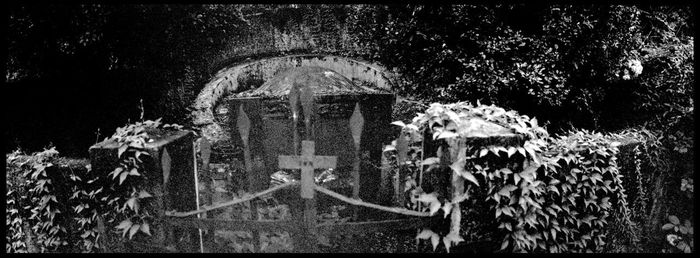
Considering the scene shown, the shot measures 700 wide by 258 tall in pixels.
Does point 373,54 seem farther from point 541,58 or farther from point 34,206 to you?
point 34,206

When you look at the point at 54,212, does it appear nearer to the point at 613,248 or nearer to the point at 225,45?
the point at 225,45

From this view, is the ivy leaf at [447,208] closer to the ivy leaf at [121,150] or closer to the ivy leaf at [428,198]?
the ivy leaf at [428,198]

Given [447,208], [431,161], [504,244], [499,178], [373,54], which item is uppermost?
[373,54]

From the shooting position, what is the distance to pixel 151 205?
222 centimetres

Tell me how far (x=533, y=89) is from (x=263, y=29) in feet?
10.7

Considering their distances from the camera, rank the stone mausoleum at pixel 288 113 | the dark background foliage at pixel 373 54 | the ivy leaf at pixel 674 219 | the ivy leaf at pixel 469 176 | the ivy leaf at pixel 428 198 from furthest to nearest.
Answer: the stone mausoleum at pixel 288 113, the dark background foliage at pixel 373 54, the ivy leaf at pixel 674 219, the ivy leaf at pixel 428 198, the ivy leaf at pixel 469 176

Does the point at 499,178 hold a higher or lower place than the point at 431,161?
lower

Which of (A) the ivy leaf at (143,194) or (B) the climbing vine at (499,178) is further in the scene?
(A) the ivy leaf at (143,194)

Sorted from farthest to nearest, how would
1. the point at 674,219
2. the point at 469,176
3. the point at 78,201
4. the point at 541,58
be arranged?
the point at 541,58
the point at 674,219
the point at 78,201
the point at 469,176

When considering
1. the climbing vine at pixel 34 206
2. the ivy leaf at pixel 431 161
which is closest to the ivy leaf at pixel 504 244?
the ivy leaf at pixel 431 161

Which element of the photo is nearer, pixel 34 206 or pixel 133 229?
pixel 133 229

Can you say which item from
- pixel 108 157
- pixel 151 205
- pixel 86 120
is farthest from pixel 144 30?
pixel 151 205

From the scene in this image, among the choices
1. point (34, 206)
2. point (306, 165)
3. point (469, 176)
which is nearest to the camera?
point (469, 176)

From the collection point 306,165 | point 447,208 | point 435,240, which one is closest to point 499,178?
point 447,208
